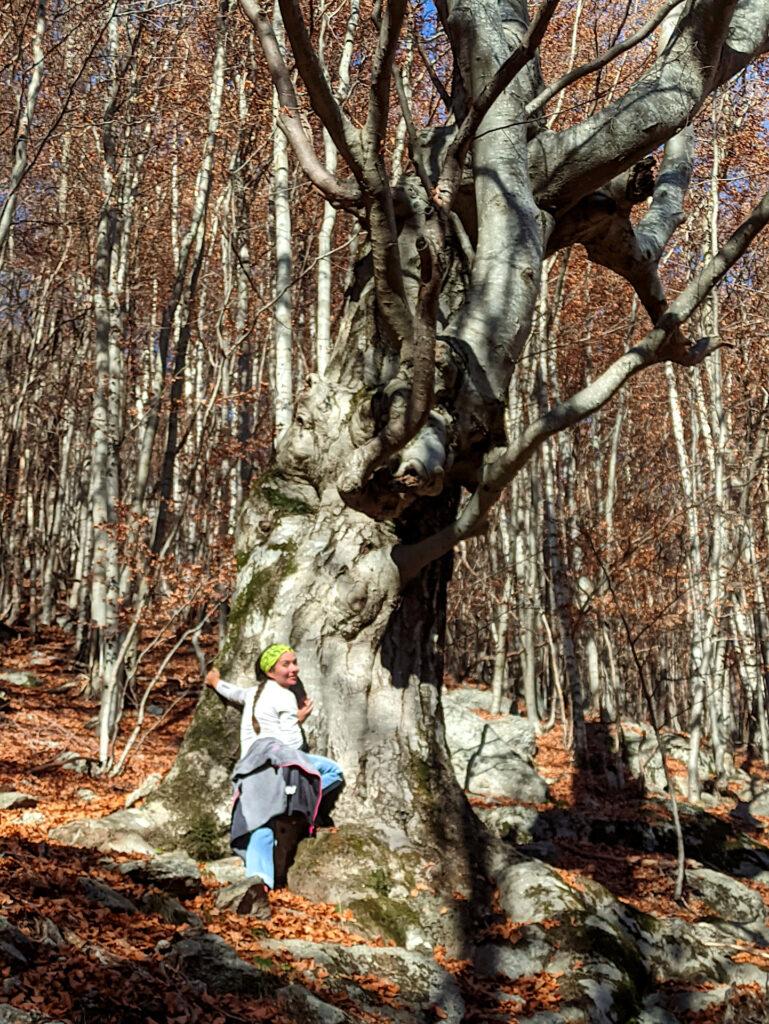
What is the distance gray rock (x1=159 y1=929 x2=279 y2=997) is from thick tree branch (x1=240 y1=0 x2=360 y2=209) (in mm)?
2849

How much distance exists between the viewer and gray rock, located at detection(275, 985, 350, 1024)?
2846 mm

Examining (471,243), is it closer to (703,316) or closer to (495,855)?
(495,855)

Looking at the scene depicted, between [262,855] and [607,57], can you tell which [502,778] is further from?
[607,57]

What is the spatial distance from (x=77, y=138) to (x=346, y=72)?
7297 millimetres

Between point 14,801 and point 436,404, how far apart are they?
3.43m

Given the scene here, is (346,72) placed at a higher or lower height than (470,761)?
higher

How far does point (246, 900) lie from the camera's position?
3.62 metres

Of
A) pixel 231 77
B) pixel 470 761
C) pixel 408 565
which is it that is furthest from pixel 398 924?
pixel 231 77

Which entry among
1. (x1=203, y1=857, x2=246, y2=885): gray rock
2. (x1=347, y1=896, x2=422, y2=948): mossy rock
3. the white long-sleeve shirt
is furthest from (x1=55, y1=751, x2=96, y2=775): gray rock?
(x1=347, y1=896, x2=422, y2=948): mossy rock

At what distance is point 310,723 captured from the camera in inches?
175

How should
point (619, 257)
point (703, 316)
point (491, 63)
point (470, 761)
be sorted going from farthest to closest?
point (703, 316), point (470, 761), point (619, 257), point (491, 63)

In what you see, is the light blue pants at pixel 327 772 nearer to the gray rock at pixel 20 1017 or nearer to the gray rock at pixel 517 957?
the gray rock at pixel 517 957

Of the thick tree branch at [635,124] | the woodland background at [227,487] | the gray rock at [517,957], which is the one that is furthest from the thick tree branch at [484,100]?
the gray rock at [517,957]

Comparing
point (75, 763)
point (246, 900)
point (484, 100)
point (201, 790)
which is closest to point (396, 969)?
point (246, 900)
